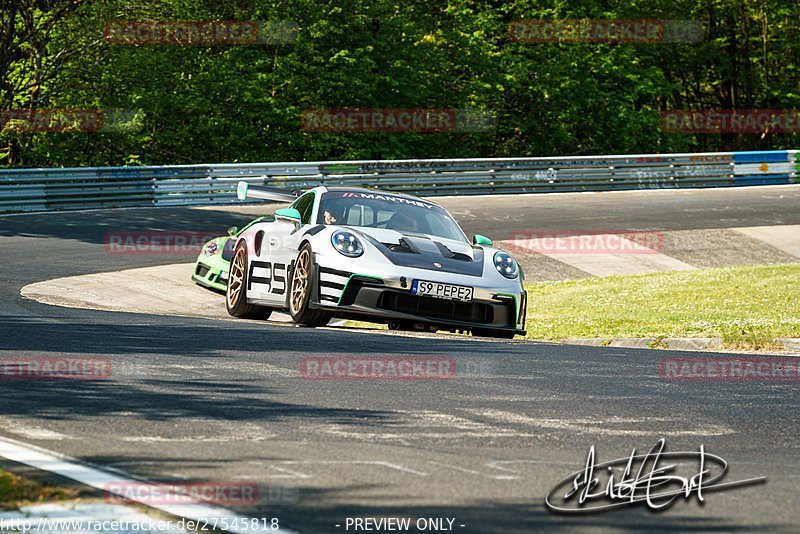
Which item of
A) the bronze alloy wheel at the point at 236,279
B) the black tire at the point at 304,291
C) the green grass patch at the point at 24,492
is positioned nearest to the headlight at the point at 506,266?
the black tire at the point at 304,291

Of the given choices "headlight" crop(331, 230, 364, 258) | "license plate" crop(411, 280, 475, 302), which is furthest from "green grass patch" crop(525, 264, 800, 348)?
"headlight" crop(331, 230, 364, 258)

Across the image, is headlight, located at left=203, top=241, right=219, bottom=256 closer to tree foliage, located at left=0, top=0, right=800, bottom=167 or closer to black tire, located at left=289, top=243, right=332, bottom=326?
black tire, located at left=289, top=243, right=332, bottom=326

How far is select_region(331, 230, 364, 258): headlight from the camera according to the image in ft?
34.4

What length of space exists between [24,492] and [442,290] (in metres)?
6.59

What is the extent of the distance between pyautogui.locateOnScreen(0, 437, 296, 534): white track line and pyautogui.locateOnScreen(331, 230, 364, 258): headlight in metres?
5.64

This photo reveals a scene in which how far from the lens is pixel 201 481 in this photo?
441 cm

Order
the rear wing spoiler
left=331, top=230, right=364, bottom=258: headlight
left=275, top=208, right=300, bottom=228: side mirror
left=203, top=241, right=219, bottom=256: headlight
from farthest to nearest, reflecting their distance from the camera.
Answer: left=203, top=241, right=219, bottom=256: headlight → the rear wing spoiler → left=275, top=208, right=300, bottom=228: side mirror → left=331, top=230, right=364, bottom=258: headlight

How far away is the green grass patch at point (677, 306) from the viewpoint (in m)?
12.3

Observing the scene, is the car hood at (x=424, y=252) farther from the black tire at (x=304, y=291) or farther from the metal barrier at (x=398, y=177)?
the metal barrier at (x=398, y=177)

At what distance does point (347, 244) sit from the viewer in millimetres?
10570

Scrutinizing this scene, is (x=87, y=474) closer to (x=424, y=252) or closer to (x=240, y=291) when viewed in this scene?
(x=424, y=252)

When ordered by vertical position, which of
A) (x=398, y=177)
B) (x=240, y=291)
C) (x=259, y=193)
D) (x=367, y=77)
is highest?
(x=367, y=77)

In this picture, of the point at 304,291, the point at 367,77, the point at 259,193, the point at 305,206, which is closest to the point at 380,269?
the point at 304,291

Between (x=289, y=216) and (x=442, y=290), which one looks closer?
(x=442, y=290)
